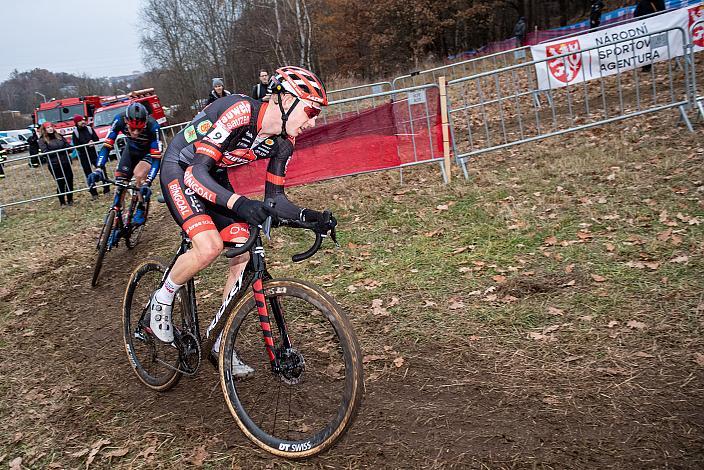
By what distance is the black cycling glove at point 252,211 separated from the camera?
3.39 meters

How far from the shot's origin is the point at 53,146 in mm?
14430

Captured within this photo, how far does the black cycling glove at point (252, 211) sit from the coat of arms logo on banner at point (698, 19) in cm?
1114

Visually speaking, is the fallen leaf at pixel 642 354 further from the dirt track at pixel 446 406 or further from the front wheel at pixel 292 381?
the front wheel at pixel 292 381

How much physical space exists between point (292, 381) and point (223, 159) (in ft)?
5.91

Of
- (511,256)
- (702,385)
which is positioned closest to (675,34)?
(511,256)

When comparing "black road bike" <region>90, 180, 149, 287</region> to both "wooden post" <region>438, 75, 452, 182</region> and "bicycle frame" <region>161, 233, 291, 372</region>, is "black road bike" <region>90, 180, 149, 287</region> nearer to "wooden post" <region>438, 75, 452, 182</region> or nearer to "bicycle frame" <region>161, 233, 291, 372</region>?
"bicycle frame" <region>161, 233, 291, 372</region>

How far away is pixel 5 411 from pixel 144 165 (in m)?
4.81

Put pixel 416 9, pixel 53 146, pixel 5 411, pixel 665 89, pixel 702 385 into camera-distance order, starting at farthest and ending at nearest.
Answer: pixel 416 9 → pixel 53 146 → pixel 665 89 → pixel 5 411 → pixel 702 385

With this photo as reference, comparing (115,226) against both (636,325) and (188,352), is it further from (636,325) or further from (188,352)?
(636,325)

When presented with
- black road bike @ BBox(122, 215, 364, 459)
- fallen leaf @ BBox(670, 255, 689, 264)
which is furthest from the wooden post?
black road bike @ BBox(122, 215, 364, 459)

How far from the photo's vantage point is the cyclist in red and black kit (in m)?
3.82

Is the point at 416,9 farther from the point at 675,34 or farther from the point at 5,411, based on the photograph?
the point at 5,411

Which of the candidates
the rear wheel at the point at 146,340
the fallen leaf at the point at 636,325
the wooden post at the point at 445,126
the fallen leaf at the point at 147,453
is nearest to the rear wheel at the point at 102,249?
the rear wheel at the point at 146,340

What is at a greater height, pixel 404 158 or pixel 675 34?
pixel 675 34
